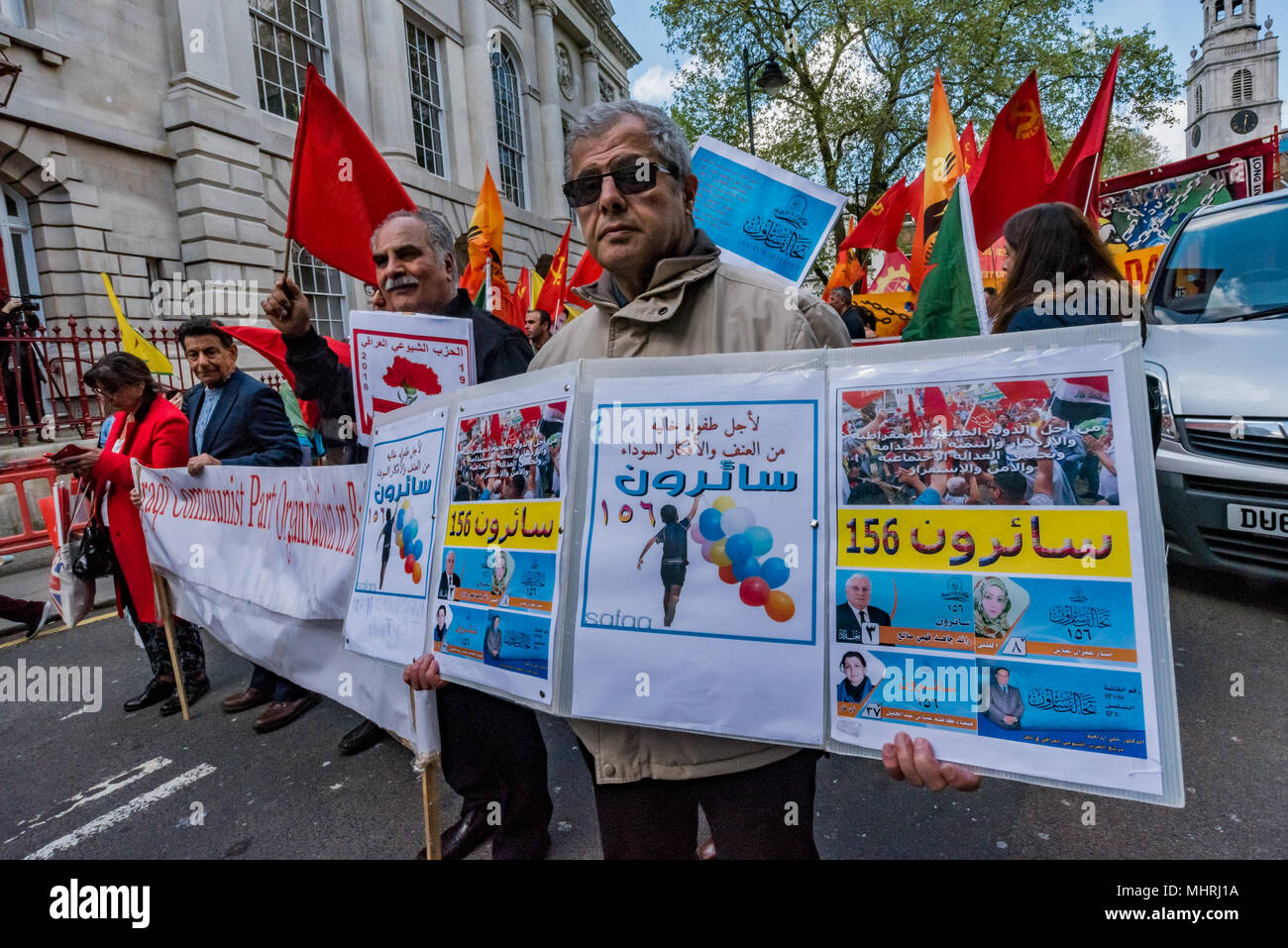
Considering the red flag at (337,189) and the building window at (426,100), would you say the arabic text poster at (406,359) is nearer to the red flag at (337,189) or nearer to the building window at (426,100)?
the red flag at (337,189)

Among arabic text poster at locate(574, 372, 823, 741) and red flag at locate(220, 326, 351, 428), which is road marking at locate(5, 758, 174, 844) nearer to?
red flag at locate(220, 326, 351, 428)

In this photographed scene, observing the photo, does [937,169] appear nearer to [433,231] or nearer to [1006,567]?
[433,231]

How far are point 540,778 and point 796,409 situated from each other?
1.66 m

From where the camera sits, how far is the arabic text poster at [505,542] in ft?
4.71

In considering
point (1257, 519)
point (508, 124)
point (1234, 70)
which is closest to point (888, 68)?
point (508, 124)

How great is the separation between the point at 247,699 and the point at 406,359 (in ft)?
8.43

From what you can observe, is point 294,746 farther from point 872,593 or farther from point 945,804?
point 872,593

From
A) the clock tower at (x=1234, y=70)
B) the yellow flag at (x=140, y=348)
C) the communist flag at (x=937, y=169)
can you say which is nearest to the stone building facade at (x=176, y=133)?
the yellow flag at (x=140, y=348)

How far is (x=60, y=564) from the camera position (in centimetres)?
370

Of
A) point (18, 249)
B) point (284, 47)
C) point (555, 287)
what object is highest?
point (284, 47)

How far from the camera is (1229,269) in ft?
14.5

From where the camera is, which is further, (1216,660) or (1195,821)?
(1216,660)
